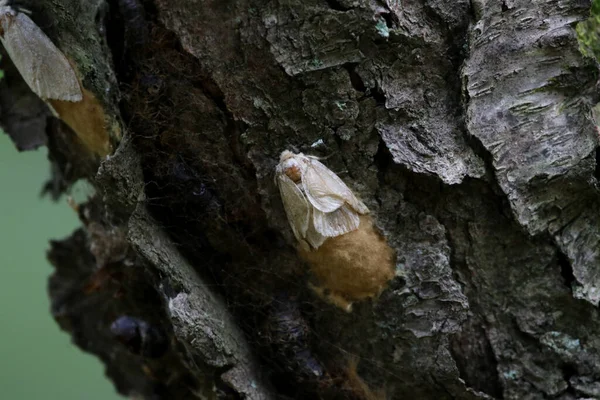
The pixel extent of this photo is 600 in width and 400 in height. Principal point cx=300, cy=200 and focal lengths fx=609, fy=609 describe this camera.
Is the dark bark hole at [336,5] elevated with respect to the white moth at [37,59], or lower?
lower

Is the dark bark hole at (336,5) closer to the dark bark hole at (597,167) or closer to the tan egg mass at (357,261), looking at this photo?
the tan egg mass at (357,261)

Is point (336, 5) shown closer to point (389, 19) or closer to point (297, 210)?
point (389, 19)

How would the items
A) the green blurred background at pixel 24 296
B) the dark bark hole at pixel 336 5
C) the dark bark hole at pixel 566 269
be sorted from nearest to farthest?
the dark bark hole at pixel 336 5 < the dark bark hole at pixel 566 269 < the green blurred background at pixel 24 296

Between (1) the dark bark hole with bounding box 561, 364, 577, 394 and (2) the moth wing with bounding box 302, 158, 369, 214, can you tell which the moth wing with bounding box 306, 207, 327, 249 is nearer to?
(2) the moth wing with bounding box 302, 158, 369, 214

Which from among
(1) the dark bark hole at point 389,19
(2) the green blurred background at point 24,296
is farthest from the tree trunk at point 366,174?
(2) the green blurred background at point 24,296

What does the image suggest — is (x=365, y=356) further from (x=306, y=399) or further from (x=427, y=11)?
(x=427, y=11)
